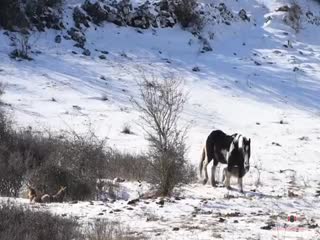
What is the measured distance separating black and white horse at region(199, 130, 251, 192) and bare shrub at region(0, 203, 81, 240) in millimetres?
5039

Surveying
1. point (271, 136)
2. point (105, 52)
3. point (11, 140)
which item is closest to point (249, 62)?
point (105, 52)

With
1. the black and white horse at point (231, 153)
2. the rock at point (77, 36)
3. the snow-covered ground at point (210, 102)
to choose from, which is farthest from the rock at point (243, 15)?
the black and white horse at point (231, 153)

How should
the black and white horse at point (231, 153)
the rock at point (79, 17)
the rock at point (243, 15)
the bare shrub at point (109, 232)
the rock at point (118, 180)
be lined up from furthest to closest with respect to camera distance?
the rock at point (243, 15) < the rock at point (79, 17) < the rock at point (118, 180) < the black and white horse at point (231, 153) < the bare shrub at point (109, 232)

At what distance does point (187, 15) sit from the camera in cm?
3016

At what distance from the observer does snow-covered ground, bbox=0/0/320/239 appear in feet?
26.8

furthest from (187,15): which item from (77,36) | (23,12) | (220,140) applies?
(220,140)

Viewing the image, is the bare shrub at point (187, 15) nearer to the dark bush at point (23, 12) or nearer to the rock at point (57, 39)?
the dark bush at point (23, 12)

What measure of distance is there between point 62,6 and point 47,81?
659 centimetres

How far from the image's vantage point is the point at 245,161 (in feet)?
38.8

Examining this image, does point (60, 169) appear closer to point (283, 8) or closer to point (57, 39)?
point (57, 39)

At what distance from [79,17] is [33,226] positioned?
72.0ft

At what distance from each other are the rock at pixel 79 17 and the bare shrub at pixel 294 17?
1069 centimetres

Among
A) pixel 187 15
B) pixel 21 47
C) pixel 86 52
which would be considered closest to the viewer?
pixel 21 47

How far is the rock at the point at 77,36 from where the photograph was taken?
2636 centimetres
